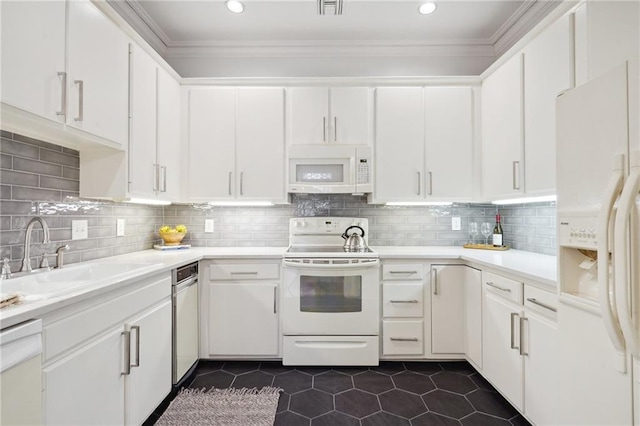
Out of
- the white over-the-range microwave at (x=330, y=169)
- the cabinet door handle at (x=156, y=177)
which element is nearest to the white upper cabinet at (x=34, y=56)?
the cabinet door handle at (x=156, y=177)

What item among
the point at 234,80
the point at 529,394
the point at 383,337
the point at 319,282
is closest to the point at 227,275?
the point at 319,282

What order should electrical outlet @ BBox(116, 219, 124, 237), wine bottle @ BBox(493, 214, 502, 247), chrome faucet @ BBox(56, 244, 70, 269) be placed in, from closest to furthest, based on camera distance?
1. chrome faucet @ BBox(56, 244, 70, 269)
2. electrical outlet @ BBox(116, 219, 124, 237)
3. wine bottle @ BBox(493, 214, 502, 247)

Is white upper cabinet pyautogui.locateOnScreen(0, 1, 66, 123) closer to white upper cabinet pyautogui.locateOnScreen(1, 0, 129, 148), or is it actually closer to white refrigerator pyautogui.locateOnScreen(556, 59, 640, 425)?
white upper cabinet pyautogui.locateOnScreen(1, 0, 129, 148)

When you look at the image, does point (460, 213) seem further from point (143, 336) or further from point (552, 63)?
point (143, 336)

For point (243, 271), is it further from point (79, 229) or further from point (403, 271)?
point (403, 271)

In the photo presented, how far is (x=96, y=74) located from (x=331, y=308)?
2.10m

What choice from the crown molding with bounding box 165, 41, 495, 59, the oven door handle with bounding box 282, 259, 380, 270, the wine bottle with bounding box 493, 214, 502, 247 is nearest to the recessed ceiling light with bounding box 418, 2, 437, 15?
the crown molding with bounding box 165, 41, 495, 59

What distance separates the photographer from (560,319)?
1259mm

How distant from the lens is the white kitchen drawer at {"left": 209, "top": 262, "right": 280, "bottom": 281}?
235 cm

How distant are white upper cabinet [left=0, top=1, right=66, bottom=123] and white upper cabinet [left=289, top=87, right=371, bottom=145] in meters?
1.57

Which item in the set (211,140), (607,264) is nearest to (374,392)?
(607,264)

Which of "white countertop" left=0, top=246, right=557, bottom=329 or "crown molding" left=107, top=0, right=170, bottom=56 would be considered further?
"crown molding" left=107, top=0, right=170, bottom=56

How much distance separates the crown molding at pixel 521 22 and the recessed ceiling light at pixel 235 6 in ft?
7.33

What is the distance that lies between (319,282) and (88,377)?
57.6 inches
